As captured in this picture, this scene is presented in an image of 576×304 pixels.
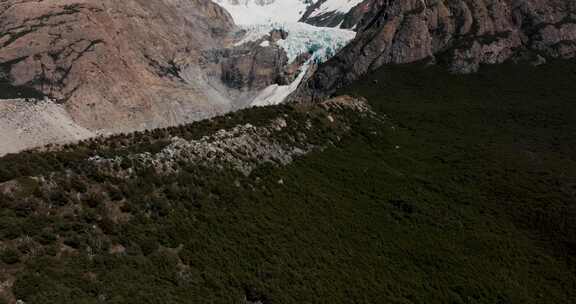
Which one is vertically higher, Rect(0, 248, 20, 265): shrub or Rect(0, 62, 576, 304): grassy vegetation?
Rect(0, 248, 20, 265): shrub

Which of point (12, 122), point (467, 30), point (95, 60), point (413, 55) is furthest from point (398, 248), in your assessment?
point (95, 60)

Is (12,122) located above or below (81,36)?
below

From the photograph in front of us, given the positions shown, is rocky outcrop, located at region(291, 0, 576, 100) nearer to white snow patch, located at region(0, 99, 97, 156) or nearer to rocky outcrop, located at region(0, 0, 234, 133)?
rocky outcrop, located at region(0, 0, 234, 133)

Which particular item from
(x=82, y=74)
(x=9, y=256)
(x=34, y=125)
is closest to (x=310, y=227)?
(x=9, y=256)

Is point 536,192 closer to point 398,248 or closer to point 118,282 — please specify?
point 398,248

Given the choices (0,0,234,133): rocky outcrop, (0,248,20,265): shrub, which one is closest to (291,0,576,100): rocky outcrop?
(0,0,234,133): rocky outcrop
